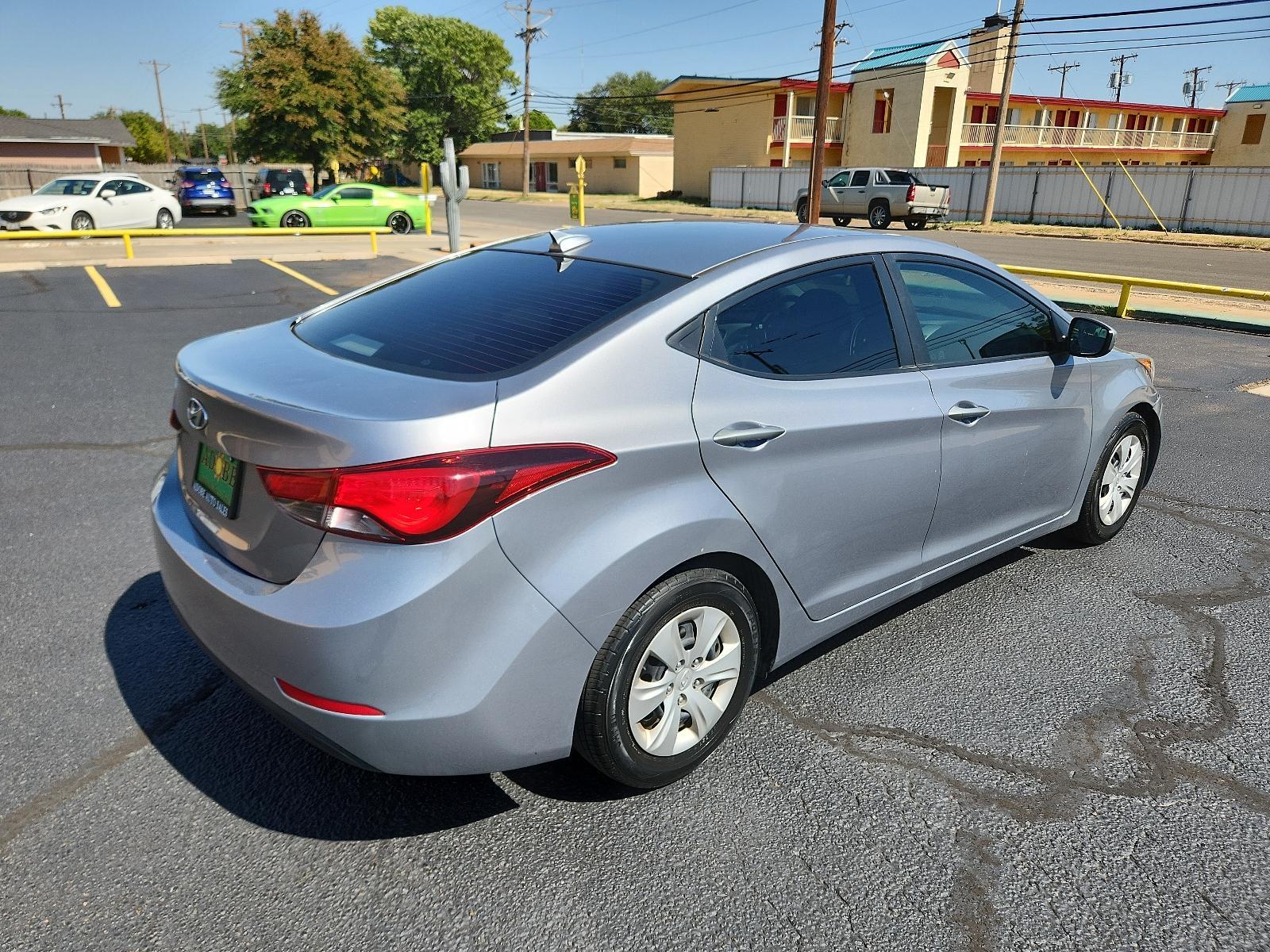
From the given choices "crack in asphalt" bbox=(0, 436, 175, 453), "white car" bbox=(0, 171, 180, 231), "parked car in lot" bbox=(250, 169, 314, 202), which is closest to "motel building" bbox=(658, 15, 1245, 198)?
"parked car in lot" bbox=(250, 169, 314, 202)

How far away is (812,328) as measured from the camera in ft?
10.0

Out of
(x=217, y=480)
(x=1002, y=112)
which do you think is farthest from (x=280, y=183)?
(x=217, y=480)

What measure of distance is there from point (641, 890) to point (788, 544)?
1080 mm

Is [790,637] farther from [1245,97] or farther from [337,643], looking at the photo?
[1245,97]

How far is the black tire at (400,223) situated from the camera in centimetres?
2497

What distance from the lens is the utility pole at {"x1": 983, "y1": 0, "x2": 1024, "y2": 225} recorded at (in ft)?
98.0

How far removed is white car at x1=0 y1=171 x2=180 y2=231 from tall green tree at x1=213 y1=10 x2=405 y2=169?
54.1 ft

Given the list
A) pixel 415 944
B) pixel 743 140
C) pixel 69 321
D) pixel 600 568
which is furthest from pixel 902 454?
pixel 743 140

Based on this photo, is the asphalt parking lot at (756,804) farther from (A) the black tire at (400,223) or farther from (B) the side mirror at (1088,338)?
(A) the black tire at (400,223)

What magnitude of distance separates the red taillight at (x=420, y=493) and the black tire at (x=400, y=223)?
24229 mm

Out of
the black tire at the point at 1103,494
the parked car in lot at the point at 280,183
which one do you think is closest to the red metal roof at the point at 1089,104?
the parked car in lot at the point at 280,183

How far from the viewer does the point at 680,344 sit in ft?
8.59

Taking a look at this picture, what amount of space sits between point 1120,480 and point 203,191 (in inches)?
1389

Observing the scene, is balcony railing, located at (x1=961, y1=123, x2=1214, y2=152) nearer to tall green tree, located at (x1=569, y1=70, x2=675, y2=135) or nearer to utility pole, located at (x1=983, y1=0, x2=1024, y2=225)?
utility pole, located at (x1=983, y1=0, x2=1024, y2=225)
